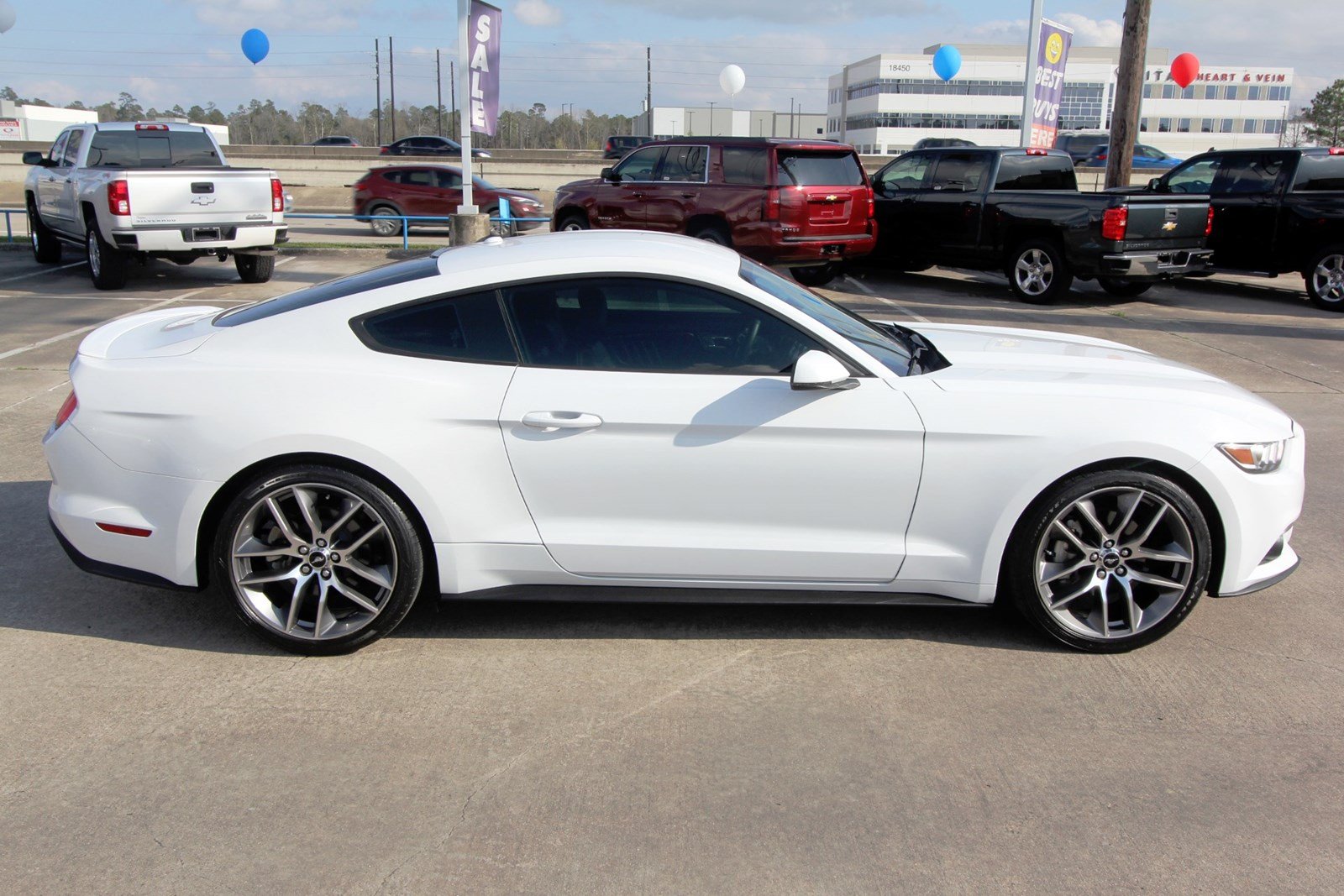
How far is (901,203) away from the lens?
15453mm

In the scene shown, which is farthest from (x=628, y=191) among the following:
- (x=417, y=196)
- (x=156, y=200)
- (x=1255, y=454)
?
(x=1255, y=454)

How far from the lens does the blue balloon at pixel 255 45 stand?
36.9 metres

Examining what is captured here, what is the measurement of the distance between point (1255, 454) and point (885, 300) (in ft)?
33.1

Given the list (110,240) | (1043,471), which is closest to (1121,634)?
(1043,471)

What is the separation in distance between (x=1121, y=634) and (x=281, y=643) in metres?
3.12

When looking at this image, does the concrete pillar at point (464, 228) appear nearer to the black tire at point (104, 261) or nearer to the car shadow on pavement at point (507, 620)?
the black tire at point (104, 261)

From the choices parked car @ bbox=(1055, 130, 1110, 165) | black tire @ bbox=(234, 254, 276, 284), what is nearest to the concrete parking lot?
black tire @ bbox=(234, 254, 276, 284)

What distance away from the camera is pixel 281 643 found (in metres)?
4.07

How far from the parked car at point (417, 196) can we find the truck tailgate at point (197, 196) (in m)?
9.22

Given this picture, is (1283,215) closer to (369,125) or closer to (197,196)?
(197,196)

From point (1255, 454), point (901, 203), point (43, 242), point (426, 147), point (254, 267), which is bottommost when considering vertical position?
point (254, 267)

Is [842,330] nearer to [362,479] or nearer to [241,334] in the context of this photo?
[362,479]

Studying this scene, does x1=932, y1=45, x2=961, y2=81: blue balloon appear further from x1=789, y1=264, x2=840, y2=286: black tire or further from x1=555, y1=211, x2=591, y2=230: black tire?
x1=555, y1=211, x2=591, y2=230: black tire

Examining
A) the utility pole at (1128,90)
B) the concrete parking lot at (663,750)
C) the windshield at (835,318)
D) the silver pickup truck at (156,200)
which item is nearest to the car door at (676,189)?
the silver pickup truck at (156,200)
